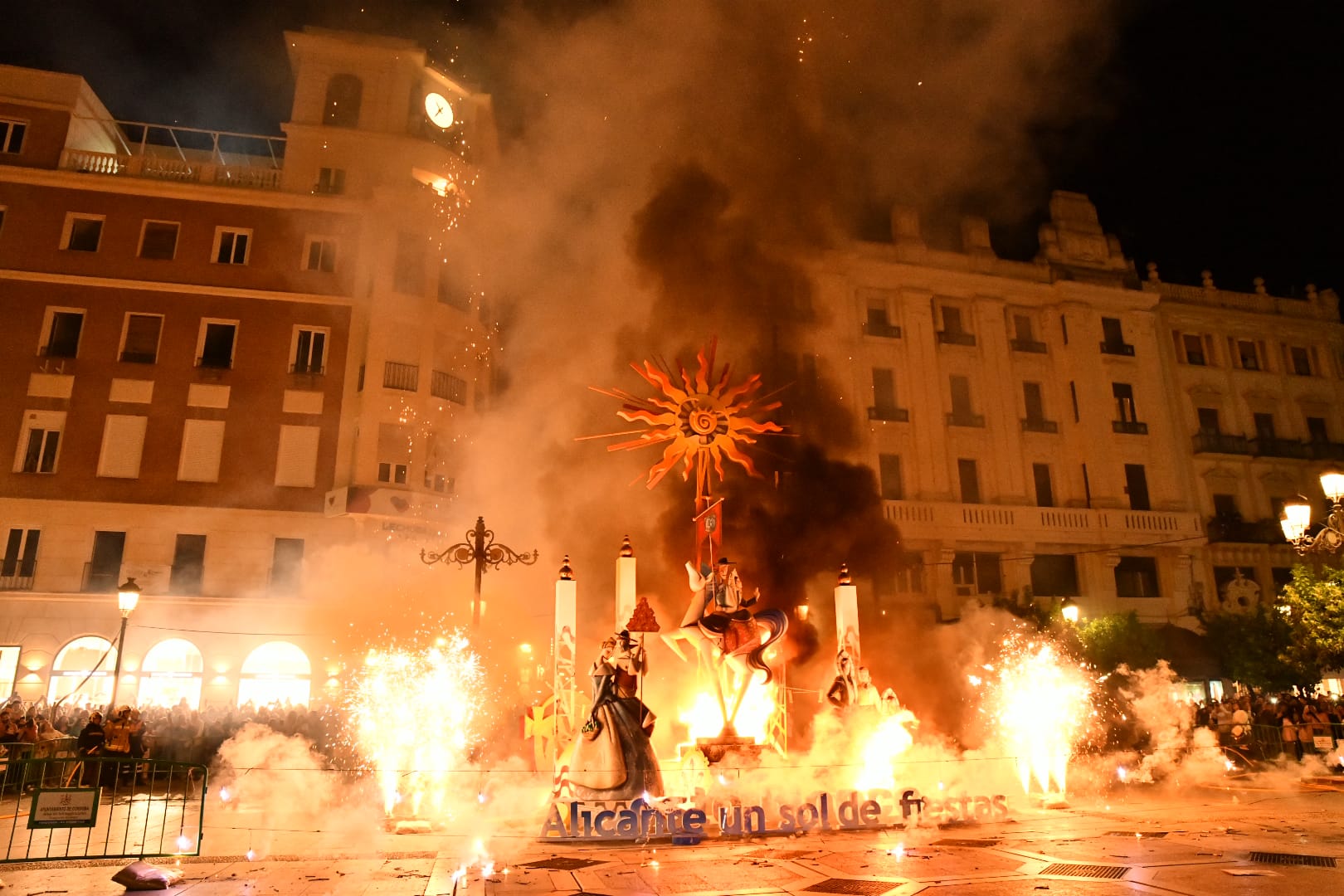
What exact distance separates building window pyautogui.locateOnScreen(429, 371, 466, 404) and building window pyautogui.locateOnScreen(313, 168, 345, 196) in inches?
283

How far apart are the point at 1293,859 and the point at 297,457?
26265 millimetres

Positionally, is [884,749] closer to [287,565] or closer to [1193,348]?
[287,565]

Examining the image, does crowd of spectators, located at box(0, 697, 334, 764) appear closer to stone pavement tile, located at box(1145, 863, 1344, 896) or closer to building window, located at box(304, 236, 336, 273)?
building window, located at box(304, 236, 336, 273)

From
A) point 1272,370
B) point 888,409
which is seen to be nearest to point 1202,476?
point 1272,370

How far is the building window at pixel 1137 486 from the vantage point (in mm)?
31406

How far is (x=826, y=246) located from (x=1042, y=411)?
12107 mm

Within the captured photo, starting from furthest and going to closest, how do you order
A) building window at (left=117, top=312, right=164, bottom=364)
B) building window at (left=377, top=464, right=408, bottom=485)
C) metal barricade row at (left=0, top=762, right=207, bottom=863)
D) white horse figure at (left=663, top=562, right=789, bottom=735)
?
building window at (left=117, top=312, right=164, bottom=364) < building window at (left=377, top=464, right=408, bottom=485) < white horse figure at (left=663, top=562, right=789, bottom=735) < metal barricade row at (left=0, top=762, right=207, bottom=863)

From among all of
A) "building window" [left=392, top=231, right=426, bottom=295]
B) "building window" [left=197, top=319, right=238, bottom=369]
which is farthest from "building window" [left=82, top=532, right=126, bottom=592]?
"building window" [left=392, top=231, right=426, bottom=295]

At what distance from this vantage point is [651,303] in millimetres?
22469

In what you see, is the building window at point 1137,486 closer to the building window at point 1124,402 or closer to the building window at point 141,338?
the building window at point 1124,402

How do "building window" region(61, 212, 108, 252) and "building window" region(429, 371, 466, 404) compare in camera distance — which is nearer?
"building window" region(61, 212, 108, 252)

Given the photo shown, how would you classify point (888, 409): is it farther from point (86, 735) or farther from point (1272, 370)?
point (86, 735)

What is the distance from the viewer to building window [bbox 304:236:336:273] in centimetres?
2883

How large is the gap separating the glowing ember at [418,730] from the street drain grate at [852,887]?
6762mm
